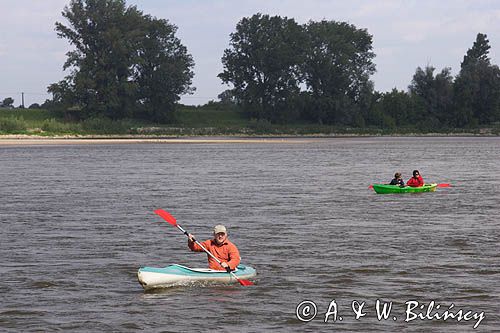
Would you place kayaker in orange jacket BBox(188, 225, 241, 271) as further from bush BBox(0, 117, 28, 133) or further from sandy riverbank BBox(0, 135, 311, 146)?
bush BBox(0, 117, 28, 133)

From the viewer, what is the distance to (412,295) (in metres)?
18.4

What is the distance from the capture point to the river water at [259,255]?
666 inches

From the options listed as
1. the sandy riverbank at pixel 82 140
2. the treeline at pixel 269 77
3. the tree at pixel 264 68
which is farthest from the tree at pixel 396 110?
the sandy riverbank at pixel 82 140

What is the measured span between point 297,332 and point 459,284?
16.5 feet

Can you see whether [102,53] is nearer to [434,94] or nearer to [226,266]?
[434,94]

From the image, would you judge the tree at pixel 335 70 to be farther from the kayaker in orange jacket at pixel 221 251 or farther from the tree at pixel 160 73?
the kayaker in orange jacket at pixel 221 251

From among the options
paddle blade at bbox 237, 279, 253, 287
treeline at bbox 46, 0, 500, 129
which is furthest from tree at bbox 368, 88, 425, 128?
paddle blade at bbox 237, 279, 253, 287

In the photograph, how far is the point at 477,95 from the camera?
512ft

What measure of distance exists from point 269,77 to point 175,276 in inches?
5149

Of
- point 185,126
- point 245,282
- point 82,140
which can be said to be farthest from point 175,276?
point 185,126

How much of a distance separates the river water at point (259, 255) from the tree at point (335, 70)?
332 ft

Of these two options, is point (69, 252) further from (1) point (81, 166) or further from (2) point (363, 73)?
(2) point (363, 73)

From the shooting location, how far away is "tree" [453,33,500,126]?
154875mm

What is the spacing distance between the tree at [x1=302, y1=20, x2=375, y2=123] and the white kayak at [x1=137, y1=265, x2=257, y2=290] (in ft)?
425
